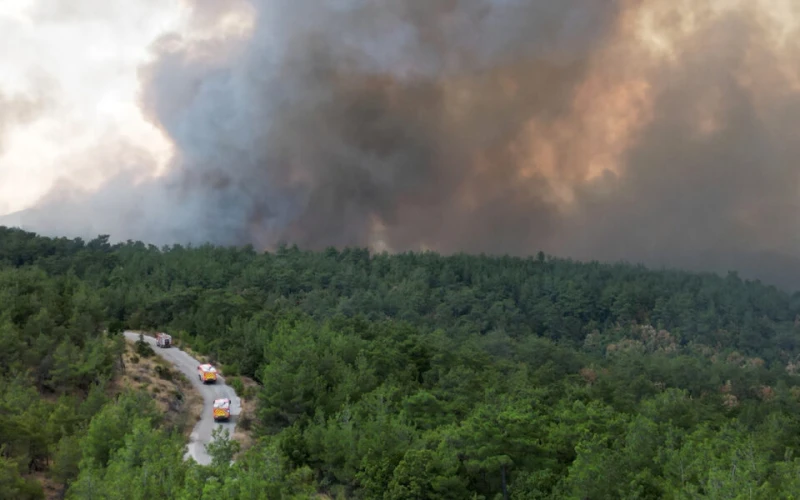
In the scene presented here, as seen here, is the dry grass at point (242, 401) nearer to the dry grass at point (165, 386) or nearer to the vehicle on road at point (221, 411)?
the dry grass at point (165, 386)

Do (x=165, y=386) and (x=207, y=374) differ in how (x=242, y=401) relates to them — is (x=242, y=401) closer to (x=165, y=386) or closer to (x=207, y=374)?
(x=207, y=374)

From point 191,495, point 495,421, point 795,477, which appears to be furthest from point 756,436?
point 191,495

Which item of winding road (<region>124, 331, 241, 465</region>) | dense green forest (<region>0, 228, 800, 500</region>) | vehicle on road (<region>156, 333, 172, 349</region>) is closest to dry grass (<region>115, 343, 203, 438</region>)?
winding road (<region>124, 331, 241, 465</region>)

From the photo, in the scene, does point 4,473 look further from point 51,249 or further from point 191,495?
point 51,249

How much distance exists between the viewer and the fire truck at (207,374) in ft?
250

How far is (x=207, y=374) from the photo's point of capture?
76.3 m

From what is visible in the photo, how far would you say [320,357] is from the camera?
70438 millimetres

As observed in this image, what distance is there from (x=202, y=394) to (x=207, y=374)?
386cm

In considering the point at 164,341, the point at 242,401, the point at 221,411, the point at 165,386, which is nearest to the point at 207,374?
the point at 165,386

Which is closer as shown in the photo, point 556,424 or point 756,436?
point 556,424

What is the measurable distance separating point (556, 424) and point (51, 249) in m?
141

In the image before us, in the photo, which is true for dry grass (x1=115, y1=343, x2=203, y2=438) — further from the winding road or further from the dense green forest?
the dense green forest

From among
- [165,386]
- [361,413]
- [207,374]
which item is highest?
[207,374]

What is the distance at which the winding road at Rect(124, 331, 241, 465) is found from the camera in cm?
5533
